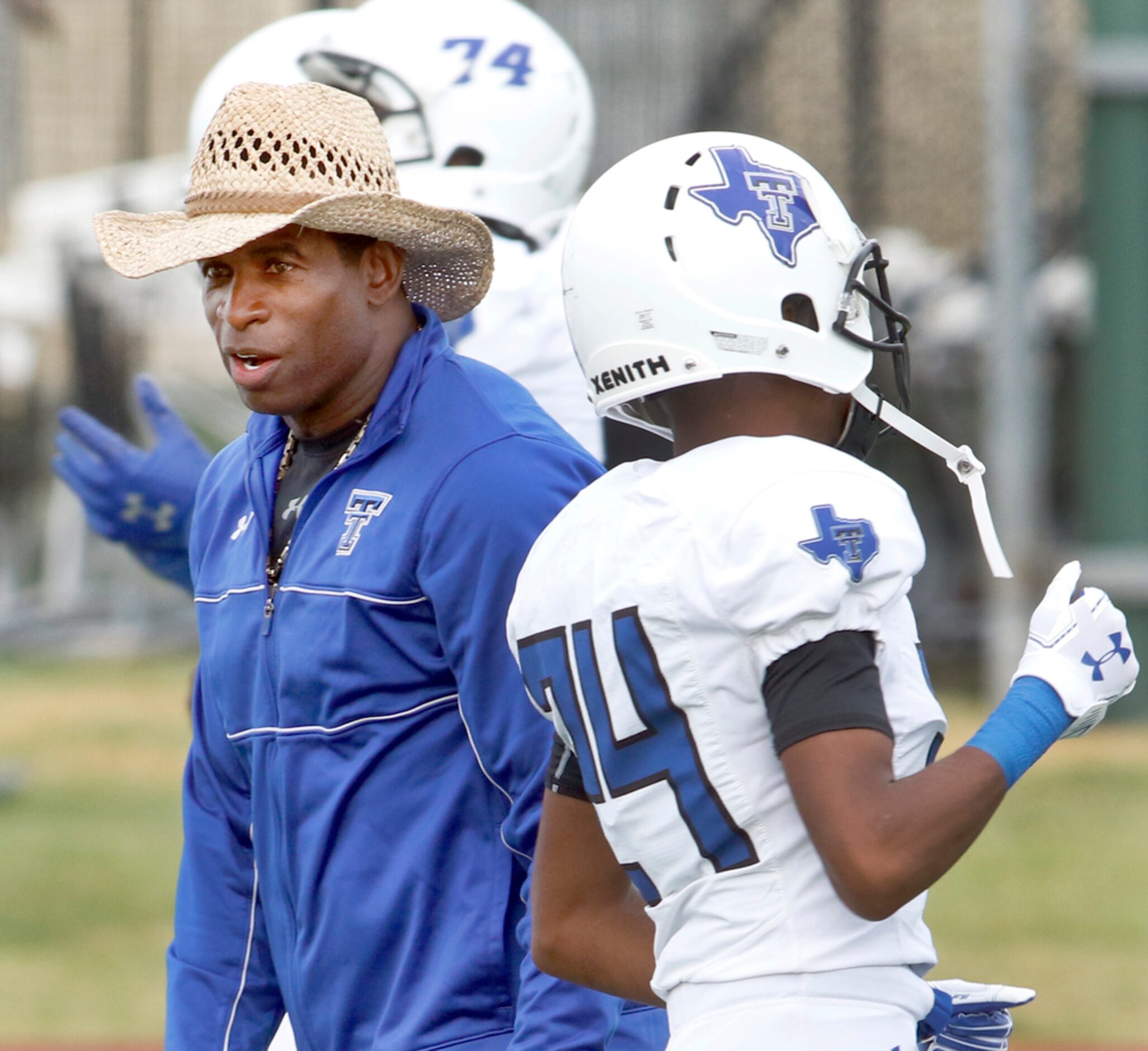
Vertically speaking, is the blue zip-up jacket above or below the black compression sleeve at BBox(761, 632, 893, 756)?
below

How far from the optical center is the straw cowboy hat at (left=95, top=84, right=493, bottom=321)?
2.39m

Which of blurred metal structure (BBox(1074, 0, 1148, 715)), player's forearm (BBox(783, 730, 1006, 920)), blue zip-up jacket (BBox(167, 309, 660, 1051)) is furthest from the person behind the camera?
blurred metal structure (BBox(1074, 0, 1148, 715))

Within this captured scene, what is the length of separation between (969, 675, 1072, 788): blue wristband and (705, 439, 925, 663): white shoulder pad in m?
0.16

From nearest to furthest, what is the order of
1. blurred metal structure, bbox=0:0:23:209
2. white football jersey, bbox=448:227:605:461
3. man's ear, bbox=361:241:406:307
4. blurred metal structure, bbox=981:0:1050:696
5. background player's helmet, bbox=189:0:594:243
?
man's ear, bbox=361:241:406:307 < white football jersey, bbox=448:227:605:461 < background player's helmet, bbox=189:0:594:243 < blurred metal structure, bbox=981:0:1050:696 < blurred metal structure, bbox=0:0:23:209

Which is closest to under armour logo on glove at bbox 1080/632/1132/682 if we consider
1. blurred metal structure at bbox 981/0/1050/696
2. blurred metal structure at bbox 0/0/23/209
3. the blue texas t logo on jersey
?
the blue texas t logo on jersey

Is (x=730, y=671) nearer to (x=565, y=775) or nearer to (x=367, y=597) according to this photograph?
(x=565, y=775)

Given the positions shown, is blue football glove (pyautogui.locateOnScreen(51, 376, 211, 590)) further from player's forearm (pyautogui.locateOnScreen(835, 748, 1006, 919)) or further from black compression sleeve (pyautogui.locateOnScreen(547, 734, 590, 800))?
player's forearm (pyautogui.locateOnScreen(835, 748, 1006, 919))

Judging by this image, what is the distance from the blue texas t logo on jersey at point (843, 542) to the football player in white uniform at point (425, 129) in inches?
65.4

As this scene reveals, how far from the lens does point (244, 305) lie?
2408 mm

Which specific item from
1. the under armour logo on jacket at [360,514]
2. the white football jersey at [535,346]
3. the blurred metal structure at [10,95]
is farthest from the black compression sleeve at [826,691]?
the blurred metal structure at [10,95]

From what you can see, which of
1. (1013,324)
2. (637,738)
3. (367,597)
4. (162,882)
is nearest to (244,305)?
(367,597)

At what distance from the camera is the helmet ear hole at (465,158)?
3.74 metres

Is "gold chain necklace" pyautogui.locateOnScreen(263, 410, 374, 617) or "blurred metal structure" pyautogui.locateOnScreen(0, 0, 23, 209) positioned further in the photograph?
"blurred metal structure" pyautogui.locateOnScreen(0, 0, 23, 209)

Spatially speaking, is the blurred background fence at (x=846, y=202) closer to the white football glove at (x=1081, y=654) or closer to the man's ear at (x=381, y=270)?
the man's ear at (x=381, y=270)
